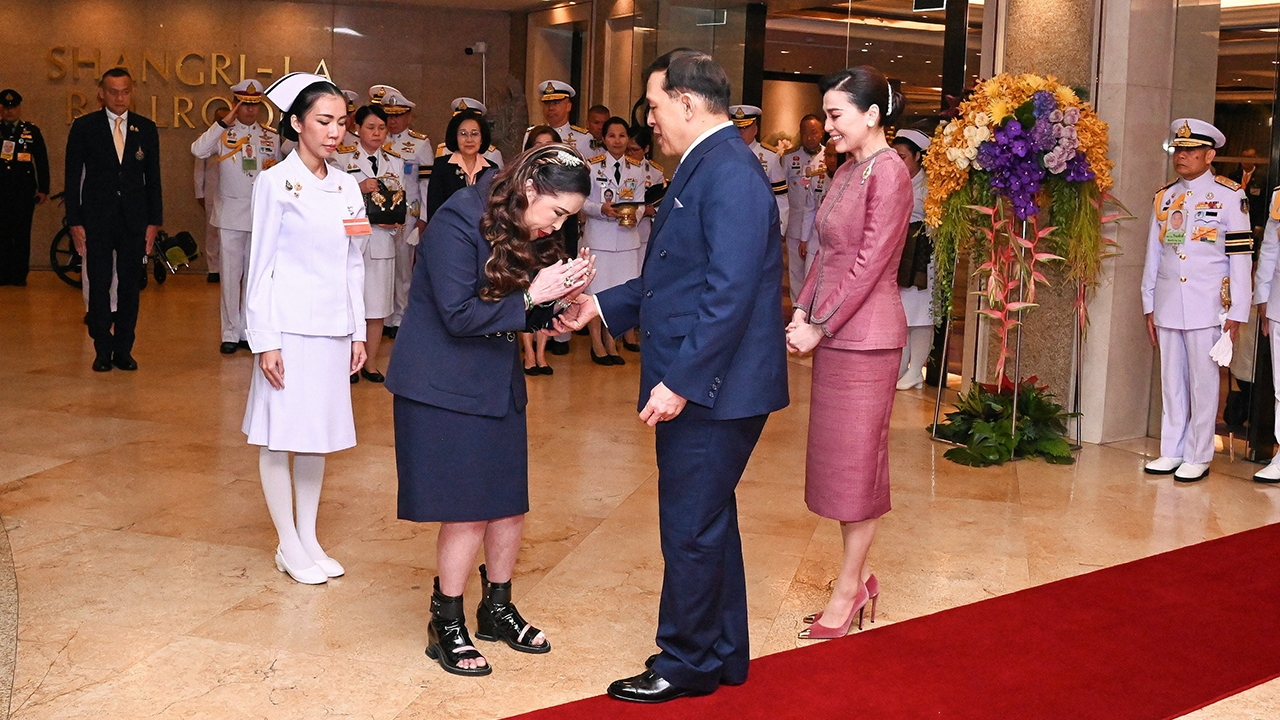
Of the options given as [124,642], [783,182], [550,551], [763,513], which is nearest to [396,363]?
[124,642]

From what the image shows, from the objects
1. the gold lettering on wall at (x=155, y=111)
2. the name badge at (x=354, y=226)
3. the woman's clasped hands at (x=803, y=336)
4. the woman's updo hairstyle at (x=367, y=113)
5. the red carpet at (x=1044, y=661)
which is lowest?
the red carpet at (x=1044, y=661)

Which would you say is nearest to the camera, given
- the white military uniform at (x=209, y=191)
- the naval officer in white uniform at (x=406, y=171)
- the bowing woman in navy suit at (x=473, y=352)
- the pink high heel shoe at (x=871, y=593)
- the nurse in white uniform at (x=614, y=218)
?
the bowing woman in navy suit at (x=473, y=352)

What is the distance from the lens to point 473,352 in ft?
11.4

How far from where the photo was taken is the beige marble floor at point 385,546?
355cm

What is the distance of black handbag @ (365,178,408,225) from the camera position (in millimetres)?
7566

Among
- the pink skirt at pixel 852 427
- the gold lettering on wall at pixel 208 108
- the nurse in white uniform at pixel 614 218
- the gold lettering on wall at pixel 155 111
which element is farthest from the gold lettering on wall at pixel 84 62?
the pink skirt at pixel 852 427

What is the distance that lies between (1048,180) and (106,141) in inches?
212

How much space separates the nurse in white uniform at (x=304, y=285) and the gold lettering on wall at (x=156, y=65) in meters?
11.3

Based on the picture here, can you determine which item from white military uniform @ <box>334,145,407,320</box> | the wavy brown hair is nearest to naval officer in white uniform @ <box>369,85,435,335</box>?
white military uniform @ <box>334,145,407,320</box>

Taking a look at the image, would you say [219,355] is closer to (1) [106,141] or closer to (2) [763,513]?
(1) [106,141]

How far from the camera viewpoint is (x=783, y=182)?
10.3 meters

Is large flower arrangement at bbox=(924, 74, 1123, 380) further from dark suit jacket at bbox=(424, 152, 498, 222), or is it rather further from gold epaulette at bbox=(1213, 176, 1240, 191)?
dark suit jacket at bbox=(424, 152, 498, 222)

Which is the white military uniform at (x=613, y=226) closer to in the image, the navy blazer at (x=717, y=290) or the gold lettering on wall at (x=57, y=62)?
the navy blazer at (x=717, y=290)

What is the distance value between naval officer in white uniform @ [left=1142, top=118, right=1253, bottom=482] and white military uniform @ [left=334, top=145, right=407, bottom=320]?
4283mm
